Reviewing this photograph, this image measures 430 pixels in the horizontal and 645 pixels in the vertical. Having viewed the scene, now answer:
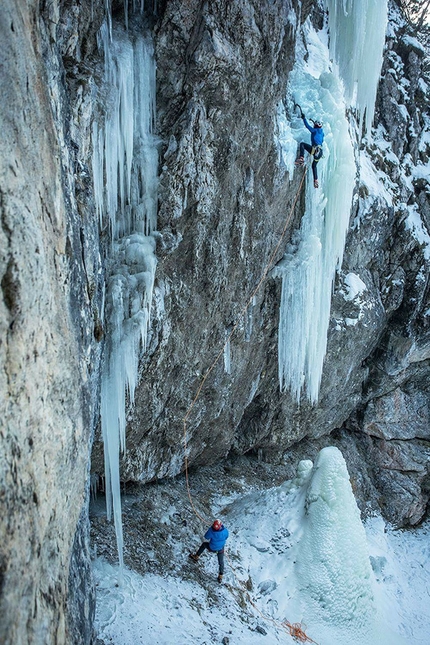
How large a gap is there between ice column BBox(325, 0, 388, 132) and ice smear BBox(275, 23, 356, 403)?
1.24 feet

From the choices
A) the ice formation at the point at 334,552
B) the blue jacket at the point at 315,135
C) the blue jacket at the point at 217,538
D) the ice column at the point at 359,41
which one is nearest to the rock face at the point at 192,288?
the blue jacket at the point at 315,135

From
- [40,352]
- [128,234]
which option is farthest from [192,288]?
[40,352]

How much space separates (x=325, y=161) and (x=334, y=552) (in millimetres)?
7169

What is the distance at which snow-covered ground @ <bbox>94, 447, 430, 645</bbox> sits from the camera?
6809 millimetres

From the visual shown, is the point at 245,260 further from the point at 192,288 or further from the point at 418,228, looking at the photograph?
the point at 418,228

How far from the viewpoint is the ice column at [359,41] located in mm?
9406

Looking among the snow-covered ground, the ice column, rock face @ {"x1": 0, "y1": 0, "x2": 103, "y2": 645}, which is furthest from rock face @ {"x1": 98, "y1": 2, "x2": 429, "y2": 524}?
rock face @ {"x1": 0, "y1": 0, "x2": 103, "y2": 645}

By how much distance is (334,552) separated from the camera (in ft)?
29.0

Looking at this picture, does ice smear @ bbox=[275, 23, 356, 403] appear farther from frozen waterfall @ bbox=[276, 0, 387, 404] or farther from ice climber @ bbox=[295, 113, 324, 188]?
ice climber @ bbox=[295, 113, 324, 188]

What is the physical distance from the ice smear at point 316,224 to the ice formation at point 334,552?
2.33 metres

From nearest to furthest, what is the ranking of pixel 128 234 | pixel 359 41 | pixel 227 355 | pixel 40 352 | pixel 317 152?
pixel 40 352 → pixel 128 234 → pixel 317 152 → pixel 227 355 → pixel 359 41

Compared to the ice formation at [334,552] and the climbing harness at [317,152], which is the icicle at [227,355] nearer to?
the ice formation at [334,552]

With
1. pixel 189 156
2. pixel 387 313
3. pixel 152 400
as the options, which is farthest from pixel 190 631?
pixel 387 313

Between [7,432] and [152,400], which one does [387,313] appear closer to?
[152,400]
